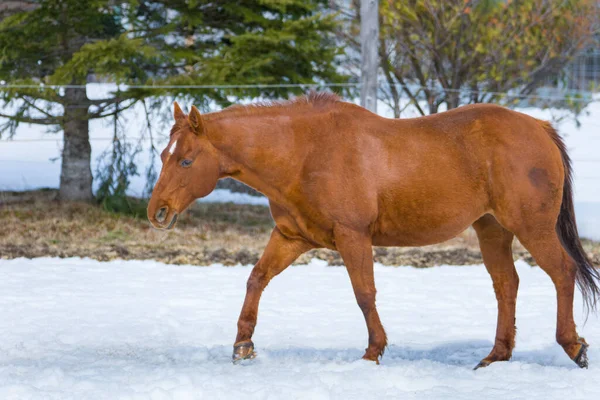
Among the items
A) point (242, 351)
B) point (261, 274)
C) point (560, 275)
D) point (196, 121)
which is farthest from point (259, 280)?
point (560, 275)

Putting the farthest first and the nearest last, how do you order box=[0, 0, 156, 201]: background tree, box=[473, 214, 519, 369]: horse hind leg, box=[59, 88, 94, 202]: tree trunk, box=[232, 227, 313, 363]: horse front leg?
box=[59, 88, 94, 202]: tree trunk < box=[0, 0, 156, 201]: background tree < box=[473, 214, 519, 369]: horse hind leg < box=[232, 227, 313, 363]: horse front leg

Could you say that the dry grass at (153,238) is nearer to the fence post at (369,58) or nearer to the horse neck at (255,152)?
the fence post at (369,58)

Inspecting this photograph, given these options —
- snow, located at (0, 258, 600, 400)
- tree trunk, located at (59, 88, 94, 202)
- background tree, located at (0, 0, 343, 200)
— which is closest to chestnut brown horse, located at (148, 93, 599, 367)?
snow, located at (0, 258, 600, 400)

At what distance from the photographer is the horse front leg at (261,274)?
16.8 ft

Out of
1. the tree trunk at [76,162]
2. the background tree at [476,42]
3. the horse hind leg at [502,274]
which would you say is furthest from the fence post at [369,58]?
the horse hind leg at [502,274]

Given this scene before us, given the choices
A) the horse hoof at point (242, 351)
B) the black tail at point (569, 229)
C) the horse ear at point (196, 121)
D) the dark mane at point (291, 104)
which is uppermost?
the dark mane at point (291, 104)

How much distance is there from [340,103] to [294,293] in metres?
2.79

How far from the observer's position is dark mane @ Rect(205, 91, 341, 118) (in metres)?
5.15

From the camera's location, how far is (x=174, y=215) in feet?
16.2

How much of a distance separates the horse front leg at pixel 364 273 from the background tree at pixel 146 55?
19.1 ft

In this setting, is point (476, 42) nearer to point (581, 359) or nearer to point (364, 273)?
point (581, 359)

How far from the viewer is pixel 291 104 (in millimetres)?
5230

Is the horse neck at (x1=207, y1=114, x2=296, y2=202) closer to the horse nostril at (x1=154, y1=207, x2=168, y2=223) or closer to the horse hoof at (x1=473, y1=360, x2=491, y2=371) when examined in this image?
the horse nostril at (x1=154, y1=207, x2=168, y2=223)

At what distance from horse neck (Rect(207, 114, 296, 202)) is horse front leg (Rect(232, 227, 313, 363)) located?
11.1 inches
